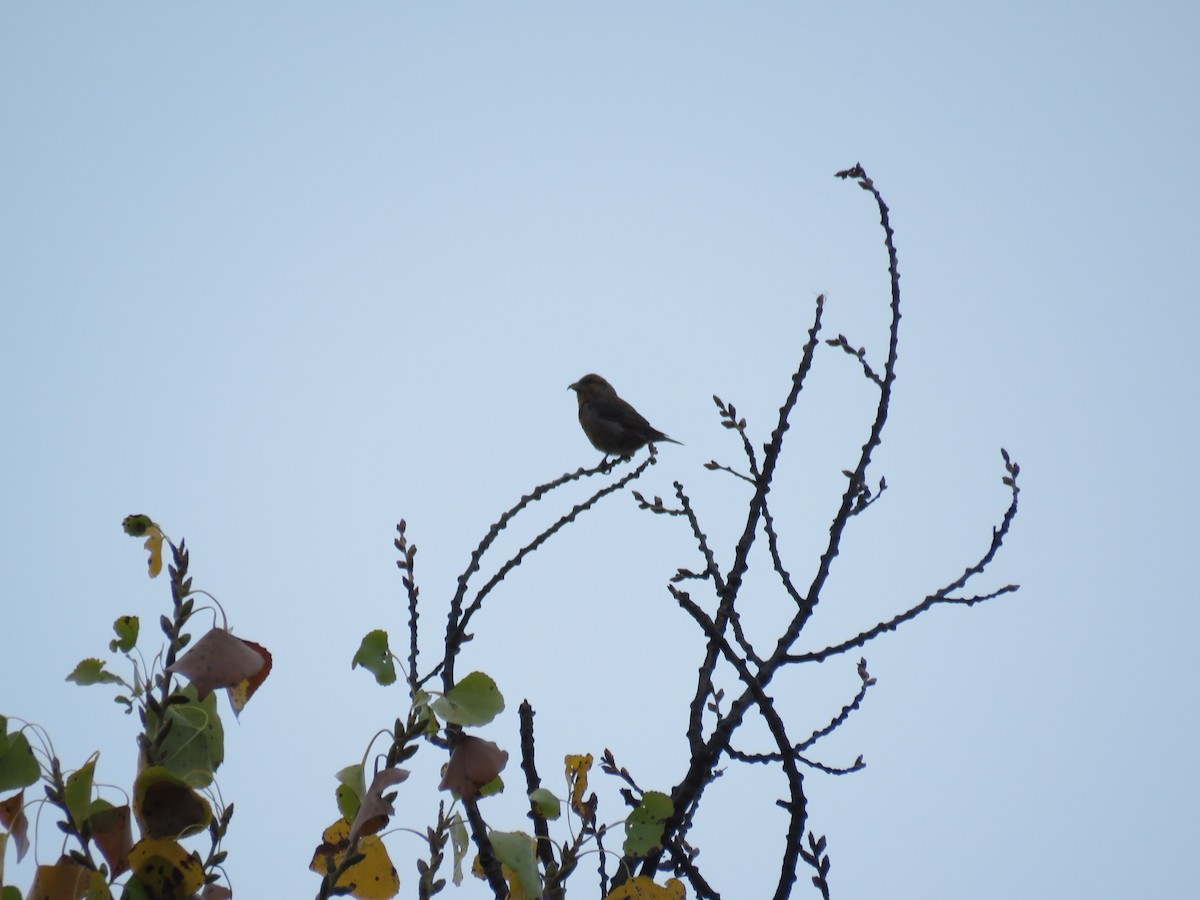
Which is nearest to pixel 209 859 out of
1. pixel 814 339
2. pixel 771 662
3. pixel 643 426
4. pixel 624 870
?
pixel 624 870

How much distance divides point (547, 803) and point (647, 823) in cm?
22

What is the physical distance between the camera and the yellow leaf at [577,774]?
7.33ft

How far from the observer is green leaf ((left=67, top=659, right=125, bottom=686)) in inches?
73.7

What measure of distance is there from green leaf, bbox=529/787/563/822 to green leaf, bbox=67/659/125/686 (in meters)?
0.78

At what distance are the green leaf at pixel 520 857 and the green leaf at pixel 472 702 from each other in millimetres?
340

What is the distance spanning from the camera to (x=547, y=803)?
2.18 m

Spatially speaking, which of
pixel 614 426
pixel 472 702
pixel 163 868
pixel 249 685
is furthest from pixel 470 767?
pixel 614 426

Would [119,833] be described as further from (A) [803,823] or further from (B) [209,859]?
(A) [803,823]

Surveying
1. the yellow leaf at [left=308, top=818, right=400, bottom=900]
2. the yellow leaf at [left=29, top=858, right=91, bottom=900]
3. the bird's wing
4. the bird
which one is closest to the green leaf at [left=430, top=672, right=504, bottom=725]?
the yellow leaf at [left=308, top=818, right=400, bottom=900]

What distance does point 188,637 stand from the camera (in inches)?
73.2

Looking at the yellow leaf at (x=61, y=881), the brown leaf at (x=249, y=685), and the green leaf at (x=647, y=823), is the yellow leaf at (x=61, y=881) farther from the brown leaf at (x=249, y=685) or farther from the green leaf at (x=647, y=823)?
the green leaf at (x=647, y=823)

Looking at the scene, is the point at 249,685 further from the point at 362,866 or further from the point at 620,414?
the point at 620,414

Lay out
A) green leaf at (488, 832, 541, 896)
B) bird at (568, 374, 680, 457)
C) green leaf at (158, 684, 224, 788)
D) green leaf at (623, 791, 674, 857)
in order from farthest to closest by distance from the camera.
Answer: bird at (568, 374, 680, 457) < green leaf at (623, 791, 674, 857) < green leaf at (488, 832, 541, 896) < green leaf at (158, 684, 224, 788)

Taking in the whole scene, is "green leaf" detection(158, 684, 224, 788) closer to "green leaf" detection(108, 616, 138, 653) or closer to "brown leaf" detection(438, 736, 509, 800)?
"green leaf" detection(108, 616, 138, 653)
